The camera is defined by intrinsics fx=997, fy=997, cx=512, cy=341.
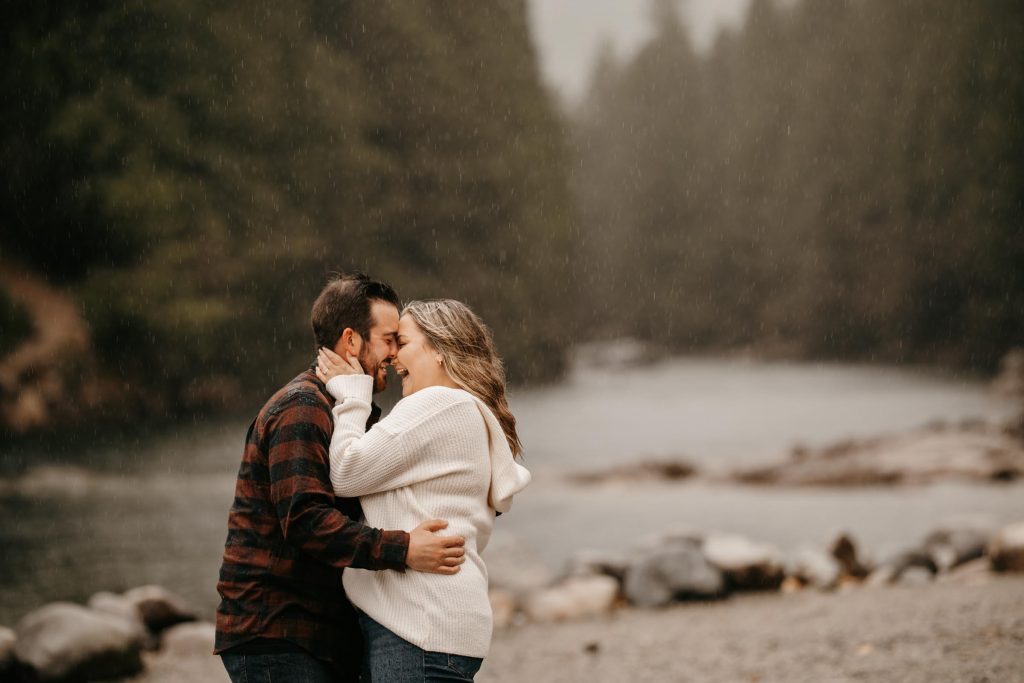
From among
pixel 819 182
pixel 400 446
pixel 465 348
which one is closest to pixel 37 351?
pixel 465 348

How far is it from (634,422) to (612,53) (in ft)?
174

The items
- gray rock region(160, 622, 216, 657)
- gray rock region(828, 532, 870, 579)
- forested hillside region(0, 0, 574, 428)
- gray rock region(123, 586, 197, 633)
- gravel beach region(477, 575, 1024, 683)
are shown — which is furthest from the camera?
forested hillside region(0, 0, 574, 428)

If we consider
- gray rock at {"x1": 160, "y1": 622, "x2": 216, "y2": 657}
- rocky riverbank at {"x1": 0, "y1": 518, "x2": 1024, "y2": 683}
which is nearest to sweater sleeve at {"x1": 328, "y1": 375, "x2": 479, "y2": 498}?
rocky riverbank at {"x1": 0, "y1": 518, "x2": 1024, "y2": 683}

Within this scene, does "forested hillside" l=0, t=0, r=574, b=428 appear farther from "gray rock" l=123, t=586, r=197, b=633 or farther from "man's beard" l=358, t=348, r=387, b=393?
"man's beard" l=358, t=348, r=387, b=393

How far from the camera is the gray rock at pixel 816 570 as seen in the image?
26.8 ft

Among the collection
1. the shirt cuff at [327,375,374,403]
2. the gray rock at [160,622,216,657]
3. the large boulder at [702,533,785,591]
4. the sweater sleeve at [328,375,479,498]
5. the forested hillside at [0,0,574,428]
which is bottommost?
the sweater sleeve at [328,375,479,498]

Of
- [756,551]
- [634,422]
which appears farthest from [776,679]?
[634,422]

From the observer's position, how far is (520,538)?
37.8ft

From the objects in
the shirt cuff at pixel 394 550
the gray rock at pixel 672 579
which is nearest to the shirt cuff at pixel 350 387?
the shirt cuff at pixel 394 550

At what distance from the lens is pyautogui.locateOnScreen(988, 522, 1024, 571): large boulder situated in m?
7.03

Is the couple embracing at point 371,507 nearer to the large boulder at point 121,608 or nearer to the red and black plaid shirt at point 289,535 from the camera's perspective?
the red and black plaid shirt at point 289,535

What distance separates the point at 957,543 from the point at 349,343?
7550 millimetres

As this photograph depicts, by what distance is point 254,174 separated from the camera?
2839 cm

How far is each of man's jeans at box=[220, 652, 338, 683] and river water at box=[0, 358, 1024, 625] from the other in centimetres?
721
